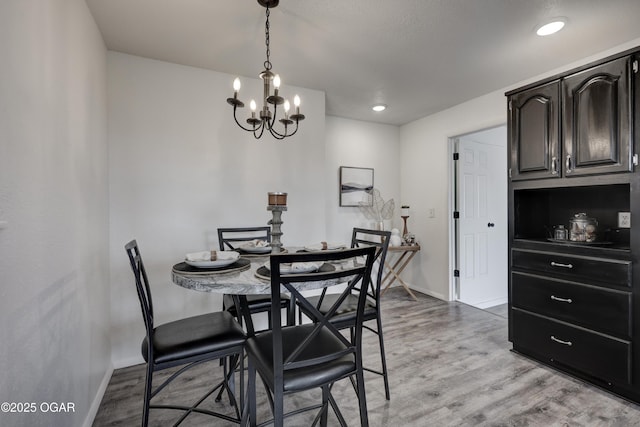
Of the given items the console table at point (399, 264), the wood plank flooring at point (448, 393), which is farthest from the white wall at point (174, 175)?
the console table at point (399, 264)

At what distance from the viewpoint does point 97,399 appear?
186cm

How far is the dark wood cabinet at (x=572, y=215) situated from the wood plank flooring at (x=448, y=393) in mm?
227

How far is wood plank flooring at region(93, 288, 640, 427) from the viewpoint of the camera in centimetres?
173

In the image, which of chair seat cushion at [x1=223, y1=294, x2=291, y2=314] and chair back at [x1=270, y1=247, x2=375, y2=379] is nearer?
chair back at [x1=270, y1=247, x2=375, y2=379]

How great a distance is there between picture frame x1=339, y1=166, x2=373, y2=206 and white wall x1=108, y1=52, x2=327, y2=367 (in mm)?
1252

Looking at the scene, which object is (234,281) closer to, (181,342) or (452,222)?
(181,342)

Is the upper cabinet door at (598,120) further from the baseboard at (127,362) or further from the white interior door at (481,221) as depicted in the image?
the baseboard at (127,362)

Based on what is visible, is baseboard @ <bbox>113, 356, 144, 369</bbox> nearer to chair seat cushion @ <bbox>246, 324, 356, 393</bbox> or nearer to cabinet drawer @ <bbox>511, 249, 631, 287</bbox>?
chair seat cushion @ <bbox>246, 324, 356, 393</bbox>

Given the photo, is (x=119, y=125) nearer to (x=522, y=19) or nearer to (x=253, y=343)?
(x=253, y=343)

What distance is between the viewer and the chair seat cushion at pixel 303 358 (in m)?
1.18

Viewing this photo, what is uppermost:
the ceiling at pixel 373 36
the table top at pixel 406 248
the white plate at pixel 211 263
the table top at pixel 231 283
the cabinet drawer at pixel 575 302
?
the ceiling at pixel 373 36

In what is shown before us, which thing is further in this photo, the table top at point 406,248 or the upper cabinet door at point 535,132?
the table top at point 406,248

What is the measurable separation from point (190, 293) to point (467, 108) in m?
3.59

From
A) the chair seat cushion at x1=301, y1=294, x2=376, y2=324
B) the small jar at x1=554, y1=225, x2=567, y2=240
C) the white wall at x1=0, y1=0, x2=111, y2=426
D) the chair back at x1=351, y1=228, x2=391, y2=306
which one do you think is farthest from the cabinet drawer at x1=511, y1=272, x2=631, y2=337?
the white wall at x1=0, y1=0, x2=111, y2=426
